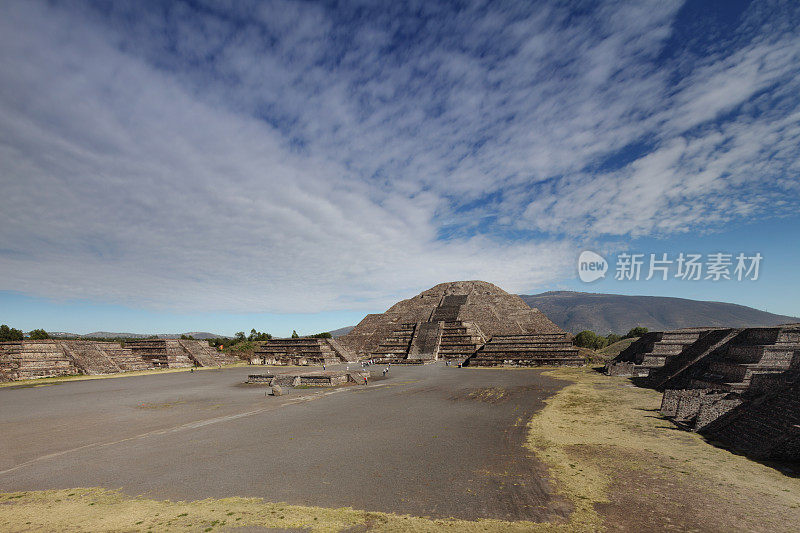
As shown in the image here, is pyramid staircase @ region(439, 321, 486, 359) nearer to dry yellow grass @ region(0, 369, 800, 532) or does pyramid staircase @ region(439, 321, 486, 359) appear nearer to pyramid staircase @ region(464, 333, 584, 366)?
pyramid staircase @ region(464, 333, 584, 366)

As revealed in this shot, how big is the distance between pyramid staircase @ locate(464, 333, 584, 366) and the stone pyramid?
391cm

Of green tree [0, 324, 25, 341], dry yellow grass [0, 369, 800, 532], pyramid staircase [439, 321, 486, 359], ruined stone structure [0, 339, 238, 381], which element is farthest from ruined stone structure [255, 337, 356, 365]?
dry yellow grass [0, 369, 800, 532]

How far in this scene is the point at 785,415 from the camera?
8289 millimetres

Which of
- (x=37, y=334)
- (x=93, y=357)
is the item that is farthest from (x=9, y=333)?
(x=93, y=357)

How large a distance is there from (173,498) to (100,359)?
3850 cm

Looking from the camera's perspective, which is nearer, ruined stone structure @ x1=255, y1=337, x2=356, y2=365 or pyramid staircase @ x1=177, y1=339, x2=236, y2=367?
ruined stone structure @ x1=255, y1=337, x2=356, y2=365

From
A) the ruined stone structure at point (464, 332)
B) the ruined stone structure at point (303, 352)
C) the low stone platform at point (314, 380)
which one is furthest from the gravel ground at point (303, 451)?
the ruined stone structure at point (303, 352)

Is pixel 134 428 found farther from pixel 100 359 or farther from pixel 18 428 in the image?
pixel 100 359

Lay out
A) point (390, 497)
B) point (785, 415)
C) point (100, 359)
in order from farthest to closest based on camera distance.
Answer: point (100, 359) → point (785, 415) → point (390, 497)

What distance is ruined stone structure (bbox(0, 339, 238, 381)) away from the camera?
28.2m

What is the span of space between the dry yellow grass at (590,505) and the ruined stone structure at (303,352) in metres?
33.5

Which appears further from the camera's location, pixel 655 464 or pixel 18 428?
pixel 18 428

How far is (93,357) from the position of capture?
3331 centimetres

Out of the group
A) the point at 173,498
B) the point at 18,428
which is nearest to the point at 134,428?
the point at 18,428
